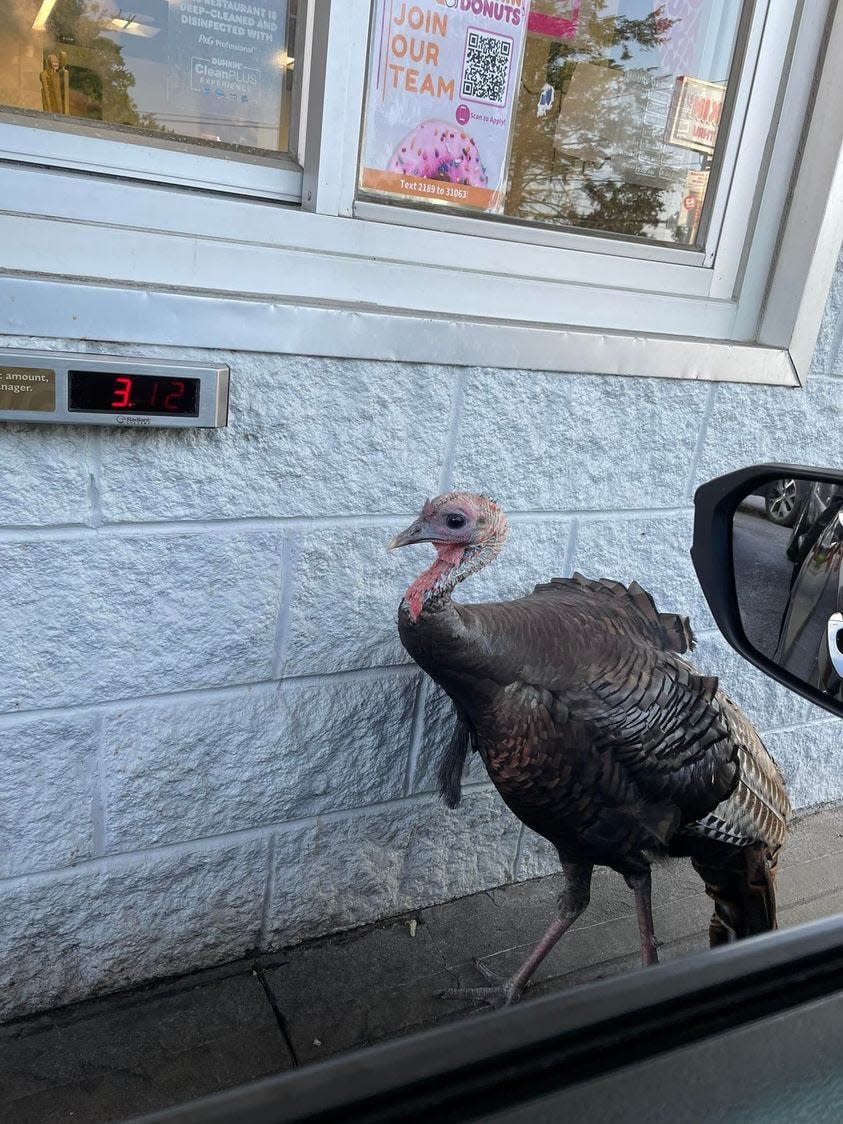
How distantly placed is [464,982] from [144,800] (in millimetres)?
1139

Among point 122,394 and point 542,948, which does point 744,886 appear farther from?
point 122,394

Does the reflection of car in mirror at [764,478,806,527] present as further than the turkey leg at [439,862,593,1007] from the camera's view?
No

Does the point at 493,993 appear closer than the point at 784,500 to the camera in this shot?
No

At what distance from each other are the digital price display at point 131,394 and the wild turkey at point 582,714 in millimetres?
605

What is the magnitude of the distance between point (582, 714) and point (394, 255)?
137 centimetres

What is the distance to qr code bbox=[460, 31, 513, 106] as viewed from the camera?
252 cm

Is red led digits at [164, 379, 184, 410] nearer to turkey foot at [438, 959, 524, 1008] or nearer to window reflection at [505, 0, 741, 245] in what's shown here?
window reflection at [505, 0, 741, 245]

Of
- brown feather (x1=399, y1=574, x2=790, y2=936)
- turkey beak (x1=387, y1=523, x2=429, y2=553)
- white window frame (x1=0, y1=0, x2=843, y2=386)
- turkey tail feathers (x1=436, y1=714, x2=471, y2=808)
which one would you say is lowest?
turkey tail feathers (x1=436, y1=714, x2=471, y2=808)

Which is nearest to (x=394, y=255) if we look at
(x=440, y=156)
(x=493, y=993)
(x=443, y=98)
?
(x=440, y=156)

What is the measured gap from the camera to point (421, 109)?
2.49 meters

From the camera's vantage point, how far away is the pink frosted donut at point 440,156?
2.50 m

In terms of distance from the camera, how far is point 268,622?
7.97ft

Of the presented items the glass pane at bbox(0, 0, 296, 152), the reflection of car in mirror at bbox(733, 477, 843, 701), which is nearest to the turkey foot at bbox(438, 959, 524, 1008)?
the reflection of car in mirror at bbox(733, 477, 843, 701)

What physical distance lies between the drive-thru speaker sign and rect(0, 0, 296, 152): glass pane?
0.25 meters
